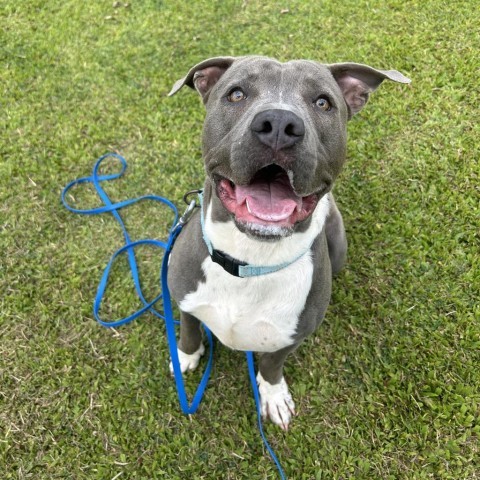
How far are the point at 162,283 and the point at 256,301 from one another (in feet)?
2.79

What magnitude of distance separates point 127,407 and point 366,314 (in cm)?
194

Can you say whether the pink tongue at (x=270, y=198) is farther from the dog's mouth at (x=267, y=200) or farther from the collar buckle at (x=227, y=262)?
the collar buckle at (x=227, y=262)

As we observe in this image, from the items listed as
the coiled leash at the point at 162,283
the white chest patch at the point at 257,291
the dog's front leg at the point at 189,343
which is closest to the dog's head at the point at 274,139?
the white chest patch at the point at 257,291

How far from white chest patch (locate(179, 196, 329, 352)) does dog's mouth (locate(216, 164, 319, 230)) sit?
0.75 feet

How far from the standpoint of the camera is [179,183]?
4.39 metres

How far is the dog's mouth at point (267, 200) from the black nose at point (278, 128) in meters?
0.18

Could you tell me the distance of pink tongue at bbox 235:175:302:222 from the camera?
6.72 ft

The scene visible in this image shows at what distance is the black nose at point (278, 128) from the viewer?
6.08 ft

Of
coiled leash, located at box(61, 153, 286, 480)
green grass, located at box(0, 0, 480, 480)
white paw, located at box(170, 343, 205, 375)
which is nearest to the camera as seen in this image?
coiled leash, located at box(61, 153, 286, 480)

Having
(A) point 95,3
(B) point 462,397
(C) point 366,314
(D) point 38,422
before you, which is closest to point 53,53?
(A) point 95,3

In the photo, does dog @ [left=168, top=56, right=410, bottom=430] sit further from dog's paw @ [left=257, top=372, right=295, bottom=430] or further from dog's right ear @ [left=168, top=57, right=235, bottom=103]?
dog's paw @ [left=257, top=372, right=295, bottom=430]

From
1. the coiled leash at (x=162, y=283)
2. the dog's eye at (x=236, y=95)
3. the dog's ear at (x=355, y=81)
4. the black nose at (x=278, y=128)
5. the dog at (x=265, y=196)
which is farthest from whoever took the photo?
the coiled leash at (x=162, y=283)

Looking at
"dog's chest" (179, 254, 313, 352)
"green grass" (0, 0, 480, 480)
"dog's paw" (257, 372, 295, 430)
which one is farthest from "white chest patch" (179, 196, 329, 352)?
"green grass" (0, 0, 480, 480)

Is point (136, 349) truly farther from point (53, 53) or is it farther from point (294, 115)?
point (53, 53)
